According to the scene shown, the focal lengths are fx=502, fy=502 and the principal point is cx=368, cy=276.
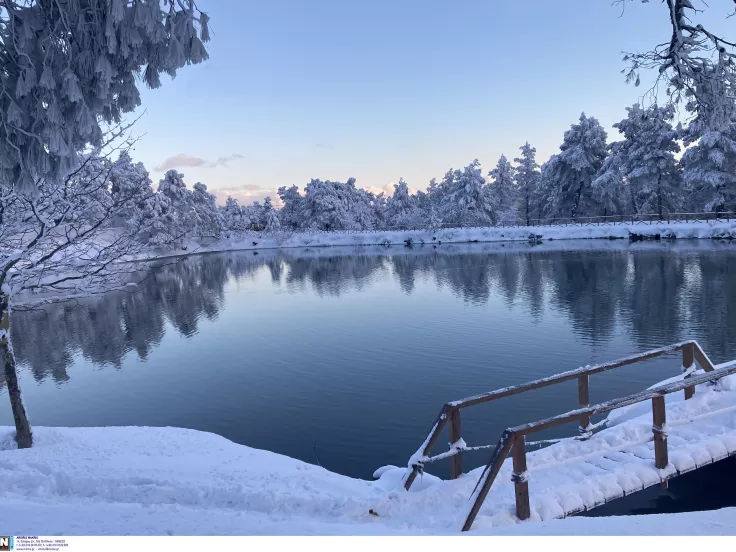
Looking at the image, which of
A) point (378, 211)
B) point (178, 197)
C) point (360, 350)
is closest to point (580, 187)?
point (378, 211)

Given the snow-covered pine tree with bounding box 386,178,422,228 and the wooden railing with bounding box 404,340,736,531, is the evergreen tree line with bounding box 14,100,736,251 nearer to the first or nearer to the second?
the snow-covered pine tree with bounding box 386,178,422,228

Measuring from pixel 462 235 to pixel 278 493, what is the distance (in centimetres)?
7569

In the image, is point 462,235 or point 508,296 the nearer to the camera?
point 508,296

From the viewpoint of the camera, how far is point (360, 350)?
63.8 feet

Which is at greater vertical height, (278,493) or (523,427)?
(523,427)

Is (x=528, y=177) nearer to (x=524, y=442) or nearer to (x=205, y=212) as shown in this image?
(x=205, y=212)

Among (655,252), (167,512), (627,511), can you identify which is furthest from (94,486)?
(655,252)

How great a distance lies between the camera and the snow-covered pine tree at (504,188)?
3593 inches

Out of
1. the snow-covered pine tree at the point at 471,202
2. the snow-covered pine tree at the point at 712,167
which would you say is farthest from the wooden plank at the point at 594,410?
the snow-covered pine tree at the point at 471,202

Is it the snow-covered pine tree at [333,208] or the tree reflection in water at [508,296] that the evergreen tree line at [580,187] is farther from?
the tree reflection in water at [508,296]

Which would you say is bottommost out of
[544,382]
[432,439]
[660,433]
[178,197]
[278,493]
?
[278,493]

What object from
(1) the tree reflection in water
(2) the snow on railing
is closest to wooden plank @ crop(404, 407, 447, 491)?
(2) the snow on railing

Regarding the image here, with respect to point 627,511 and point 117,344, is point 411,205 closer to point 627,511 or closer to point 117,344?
point 117,344

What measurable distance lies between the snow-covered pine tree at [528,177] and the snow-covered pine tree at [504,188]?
5950 millimetres
